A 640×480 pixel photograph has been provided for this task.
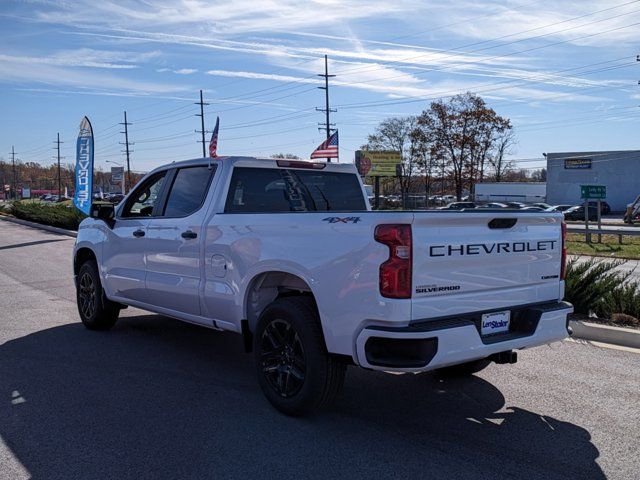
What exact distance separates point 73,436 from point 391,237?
8.27ft

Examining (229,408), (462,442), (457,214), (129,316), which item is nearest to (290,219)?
(457,214)

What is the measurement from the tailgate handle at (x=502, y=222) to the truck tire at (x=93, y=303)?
4666mm

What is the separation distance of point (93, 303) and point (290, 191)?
3068 millimetres

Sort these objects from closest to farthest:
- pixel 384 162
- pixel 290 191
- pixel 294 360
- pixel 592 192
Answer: pixel 294 360
pixel 290 191
pixel 592 192
pixel 384 162

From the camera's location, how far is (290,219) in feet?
14.9

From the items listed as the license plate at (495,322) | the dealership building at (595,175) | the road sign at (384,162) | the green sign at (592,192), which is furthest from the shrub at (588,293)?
the dealership building at (595,175)

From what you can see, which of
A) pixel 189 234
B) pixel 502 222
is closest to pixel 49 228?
pixel 189 234

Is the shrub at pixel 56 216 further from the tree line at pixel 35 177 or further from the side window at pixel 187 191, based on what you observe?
the tree line at pixel 35 177

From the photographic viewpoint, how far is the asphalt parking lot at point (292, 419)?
3.79 m

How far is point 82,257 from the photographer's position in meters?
7.88

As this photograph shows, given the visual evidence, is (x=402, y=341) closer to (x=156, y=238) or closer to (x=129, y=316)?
(x=156, y=238)

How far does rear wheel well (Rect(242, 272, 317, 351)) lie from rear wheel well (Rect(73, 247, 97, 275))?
3280mm

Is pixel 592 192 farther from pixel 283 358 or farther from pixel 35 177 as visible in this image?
pixel 35 177

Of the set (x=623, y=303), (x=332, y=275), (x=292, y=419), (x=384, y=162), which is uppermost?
(x=384, y=162)
